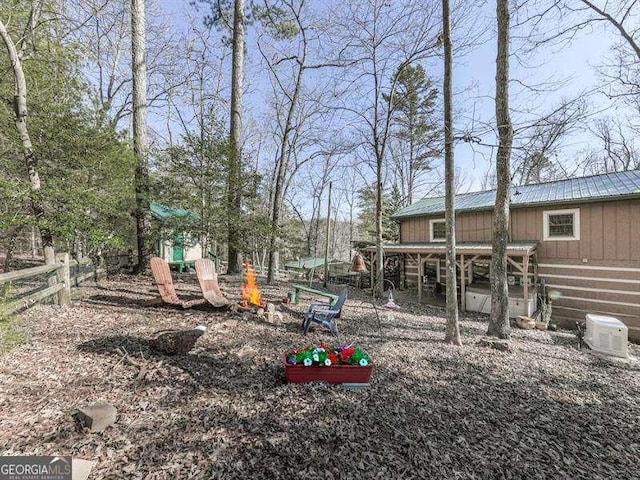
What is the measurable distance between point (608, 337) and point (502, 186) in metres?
3.84

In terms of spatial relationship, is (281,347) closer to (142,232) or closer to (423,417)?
(423,417)

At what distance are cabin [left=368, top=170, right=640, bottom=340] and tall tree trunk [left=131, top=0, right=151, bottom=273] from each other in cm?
909

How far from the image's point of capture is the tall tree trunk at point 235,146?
885 cm

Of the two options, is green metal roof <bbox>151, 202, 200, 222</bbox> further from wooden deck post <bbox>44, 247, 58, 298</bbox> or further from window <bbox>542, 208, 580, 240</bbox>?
window <bbox>542, 208, 580, 240</bbox>

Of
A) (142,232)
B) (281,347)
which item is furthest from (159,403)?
(142,232)

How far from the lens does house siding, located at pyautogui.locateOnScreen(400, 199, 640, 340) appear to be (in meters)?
8.52

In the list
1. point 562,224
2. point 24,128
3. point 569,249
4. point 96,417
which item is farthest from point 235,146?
point 569,249

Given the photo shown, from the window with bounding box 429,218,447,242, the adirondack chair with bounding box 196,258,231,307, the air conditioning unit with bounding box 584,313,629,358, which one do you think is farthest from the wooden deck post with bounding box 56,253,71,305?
the window with bounding box 429,218,447,242

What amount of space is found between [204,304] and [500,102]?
7.13 metres

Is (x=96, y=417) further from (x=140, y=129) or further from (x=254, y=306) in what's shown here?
(x=140, y=129)

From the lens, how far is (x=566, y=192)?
10102 mm

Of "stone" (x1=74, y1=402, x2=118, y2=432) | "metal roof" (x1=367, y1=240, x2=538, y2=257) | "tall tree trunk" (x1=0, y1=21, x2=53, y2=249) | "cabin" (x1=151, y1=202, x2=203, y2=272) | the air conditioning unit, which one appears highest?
"tall tree trunk" (x1=0, y1=21, x2=53, y2=249)

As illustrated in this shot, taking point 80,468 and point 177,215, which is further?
point 177,215

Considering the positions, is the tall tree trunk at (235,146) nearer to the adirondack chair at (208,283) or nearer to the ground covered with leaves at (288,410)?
the adirondack chair at (208,283)
